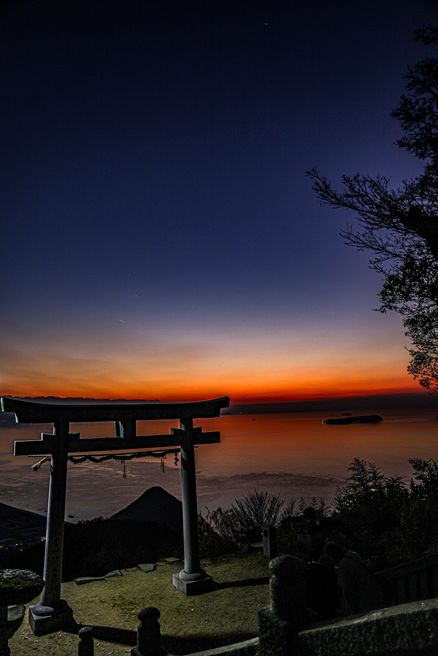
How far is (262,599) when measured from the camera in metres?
7.87

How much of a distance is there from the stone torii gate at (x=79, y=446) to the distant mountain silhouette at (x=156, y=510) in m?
11.5

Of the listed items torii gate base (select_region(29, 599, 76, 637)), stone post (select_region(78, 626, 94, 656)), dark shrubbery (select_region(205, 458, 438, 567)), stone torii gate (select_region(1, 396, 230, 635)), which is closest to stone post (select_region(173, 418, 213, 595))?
stone torii gate (select_region(1, 396, 230, 635))

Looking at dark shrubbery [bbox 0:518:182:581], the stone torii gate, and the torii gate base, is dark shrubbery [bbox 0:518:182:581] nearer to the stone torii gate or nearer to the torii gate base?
the stone torii gate

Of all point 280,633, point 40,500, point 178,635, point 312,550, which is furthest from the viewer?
point 40,500


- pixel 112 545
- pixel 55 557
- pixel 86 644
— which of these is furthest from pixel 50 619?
pixel 112 545

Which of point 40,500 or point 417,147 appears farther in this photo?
point 40,500

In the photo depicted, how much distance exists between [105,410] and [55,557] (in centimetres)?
261

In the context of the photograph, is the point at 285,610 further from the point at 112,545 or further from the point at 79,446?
the point at 112,545

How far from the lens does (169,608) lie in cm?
770

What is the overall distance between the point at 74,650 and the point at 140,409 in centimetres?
394

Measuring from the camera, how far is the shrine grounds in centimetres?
640

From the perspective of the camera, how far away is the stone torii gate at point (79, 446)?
702 centimetres

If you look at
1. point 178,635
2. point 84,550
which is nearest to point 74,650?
point 178,635

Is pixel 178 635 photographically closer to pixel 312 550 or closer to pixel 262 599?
pixel 262 599
